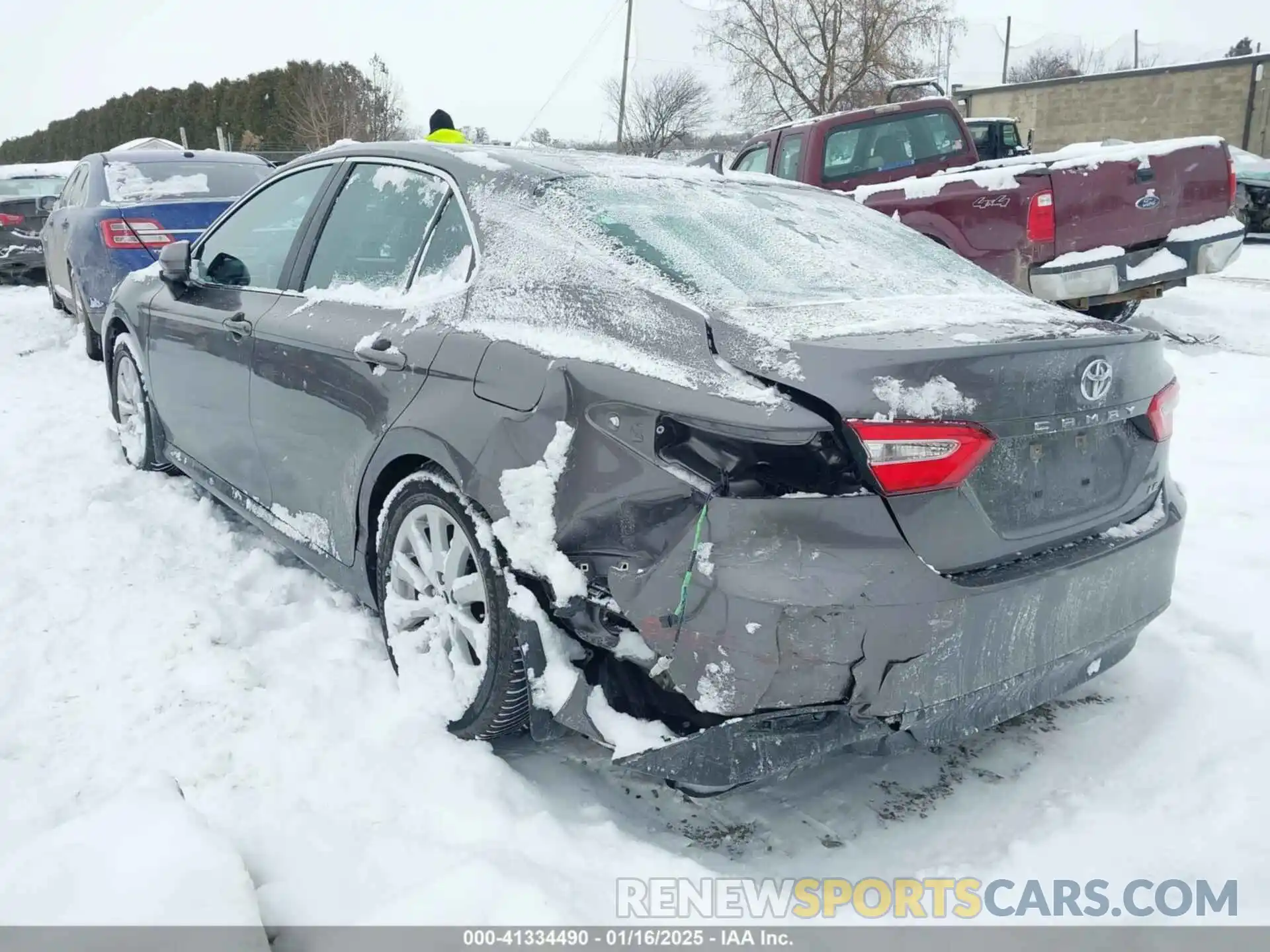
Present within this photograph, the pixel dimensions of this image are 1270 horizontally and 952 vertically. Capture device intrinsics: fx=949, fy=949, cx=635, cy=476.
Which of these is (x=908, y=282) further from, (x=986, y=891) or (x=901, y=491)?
(x=986, y=891)

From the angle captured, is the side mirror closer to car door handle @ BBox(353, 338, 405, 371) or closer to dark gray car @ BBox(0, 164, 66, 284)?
car door handle @ BBox(353, 338, 405, 371)

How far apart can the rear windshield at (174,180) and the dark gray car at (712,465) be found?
528 cm

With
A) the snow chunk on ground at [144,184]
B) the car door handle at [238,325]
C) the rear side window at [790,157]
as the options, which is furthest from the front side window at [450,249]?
the rear side window at [790,157]

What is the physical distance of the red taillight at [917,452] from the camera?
1.90 meters

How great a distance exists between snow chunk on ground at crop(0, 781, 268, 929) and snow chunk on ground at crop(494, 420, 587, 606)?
2.83ft

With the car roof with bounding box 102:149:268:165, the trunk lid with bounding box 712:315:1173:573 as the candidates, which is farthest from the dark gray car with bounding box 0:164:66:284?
the trunk lid with bounding box 712:315:1173:573

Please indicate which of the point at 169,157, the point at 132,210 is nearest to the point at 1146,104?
the point at 169,157

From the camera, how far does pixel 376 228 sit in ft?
10.0

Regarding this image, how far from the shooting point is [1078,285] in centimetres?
638

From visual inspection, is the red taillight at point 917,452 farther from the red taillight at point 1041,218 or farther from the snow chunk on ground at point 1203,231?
the snow chunk on ground at point 1203,231

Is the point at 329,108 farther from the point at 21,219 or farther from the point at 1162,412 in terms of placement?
the point at 1162,412

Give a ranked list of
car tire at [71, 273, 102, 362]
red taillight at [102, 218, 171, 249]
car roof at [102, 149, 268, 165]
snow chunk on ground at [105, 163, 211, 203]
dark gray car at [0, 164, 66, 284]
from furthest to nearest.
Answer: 1. dark gray car at [0, 164, 66, 284]
2. car roof at [102, 149, 268, 165]
3. car tire at [71, 273, 102, 362]
4. snow chunk on ground at [105, 163, 211, 203]
5. red taillight at [102, 218, 171, 249]

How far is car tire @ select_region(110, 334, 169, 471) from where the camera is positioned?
4.68 m

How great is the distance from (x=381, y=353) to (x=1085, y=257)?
539 cm
